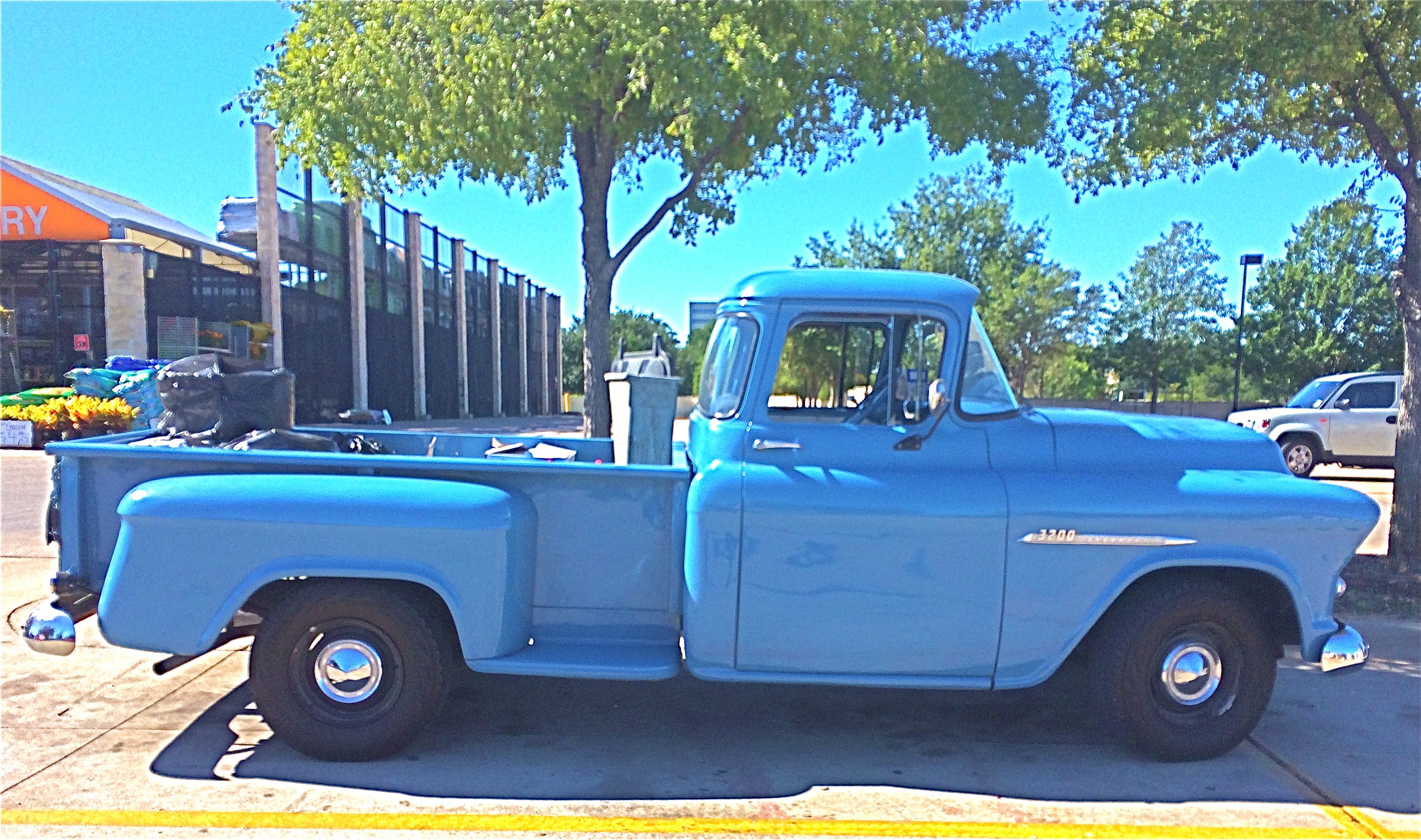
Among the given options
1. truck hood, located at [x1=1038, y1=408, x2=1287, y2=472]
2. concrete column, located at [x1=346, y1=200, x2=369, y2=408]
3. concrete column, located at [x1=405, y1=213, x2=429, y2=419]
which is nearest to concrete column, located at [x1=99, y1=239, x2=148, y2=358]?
concrete column, located at [x1=346, y1=200, x2=369, y2=408]

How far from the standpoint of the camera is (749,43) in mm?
6172

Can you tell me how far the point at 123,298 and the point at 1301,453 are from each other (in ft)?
83.5

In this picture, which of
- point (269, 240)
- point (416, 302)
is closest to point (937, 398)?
point (269, 240)

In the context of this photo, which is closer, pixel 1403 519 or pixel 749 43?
pixel 749 43

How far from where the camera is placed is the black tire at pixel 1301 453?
14.7 meters

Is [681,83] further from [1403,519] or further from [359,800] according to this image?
[1403,519]

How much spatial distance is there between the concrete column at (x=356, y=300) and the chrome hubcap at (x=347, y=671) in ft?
89.0

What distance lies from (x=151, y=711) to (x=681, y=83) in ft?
16.3

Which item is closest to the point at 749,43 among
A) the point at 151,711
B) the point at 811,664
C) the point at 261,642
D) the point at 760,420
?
the point at 760,420

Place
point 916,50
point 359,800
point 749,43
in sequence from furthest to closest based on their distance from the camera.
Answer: point 916,50 < point 749,43 < point 359,800

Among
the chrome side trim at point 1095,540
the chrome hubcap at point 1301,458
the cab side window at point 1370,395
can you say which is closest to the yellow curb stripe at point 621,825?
the chrome side trim at point 1095,540

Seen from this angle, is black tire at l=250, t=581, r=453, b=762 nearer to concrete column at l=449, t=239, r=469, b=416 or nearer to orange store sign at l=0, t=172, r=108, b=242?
orange store sign at l=0, t=172, r=108, b=242

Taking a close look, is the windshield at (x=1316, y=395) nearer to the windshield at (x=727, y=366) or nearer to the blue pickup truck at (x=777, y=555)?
the blue pickup truck at (x=777, y=555)

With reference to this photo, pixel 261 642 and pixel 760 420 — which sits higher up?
pixel 760 420
